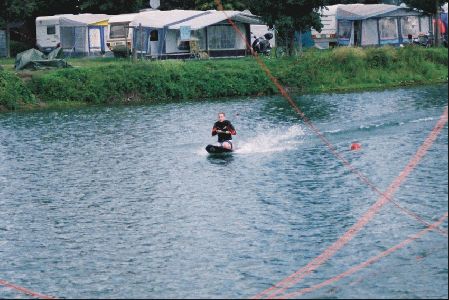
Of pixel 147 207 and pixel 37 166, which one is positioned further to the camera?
pixel 37 166

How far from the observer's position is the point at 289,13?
3204 inches

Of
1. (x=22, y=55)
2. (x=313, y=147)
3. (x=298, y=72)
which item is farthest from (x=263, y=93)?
(x=313, y=147)

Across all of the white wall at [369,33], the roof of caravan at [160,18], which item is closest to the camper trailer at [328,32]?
the white wall at [369,33]

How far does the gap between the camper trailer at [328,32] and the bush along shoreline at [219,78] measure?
1556cm

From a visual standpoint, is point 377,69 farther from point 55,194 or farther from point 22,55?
point 55,194

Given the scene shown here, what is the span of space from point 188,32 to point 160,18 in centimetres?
380

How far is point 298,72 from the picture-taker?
76875 millimetres

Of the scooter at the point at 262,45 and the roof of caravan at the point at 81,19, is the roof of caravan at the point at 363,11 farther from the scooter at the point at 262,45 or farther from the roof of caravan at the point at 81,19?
the roof of caravan at the point at 81,19

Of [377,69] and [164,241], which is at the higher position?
[377,69]

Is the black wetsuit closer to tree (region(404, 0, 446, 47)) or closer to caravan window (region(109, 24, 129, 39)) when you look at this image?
tree (region(404, 0, 446, 47))

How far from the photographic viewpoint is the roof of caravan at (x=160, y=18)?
84.1 meters

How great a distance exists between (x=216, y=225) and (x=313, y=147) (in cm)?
1676

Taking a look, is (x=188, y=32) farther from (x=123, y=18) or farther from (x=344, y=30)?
(x=344, y=30)

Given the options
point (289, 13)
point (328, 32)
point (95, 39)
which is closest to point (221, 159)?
point (289, 13)
